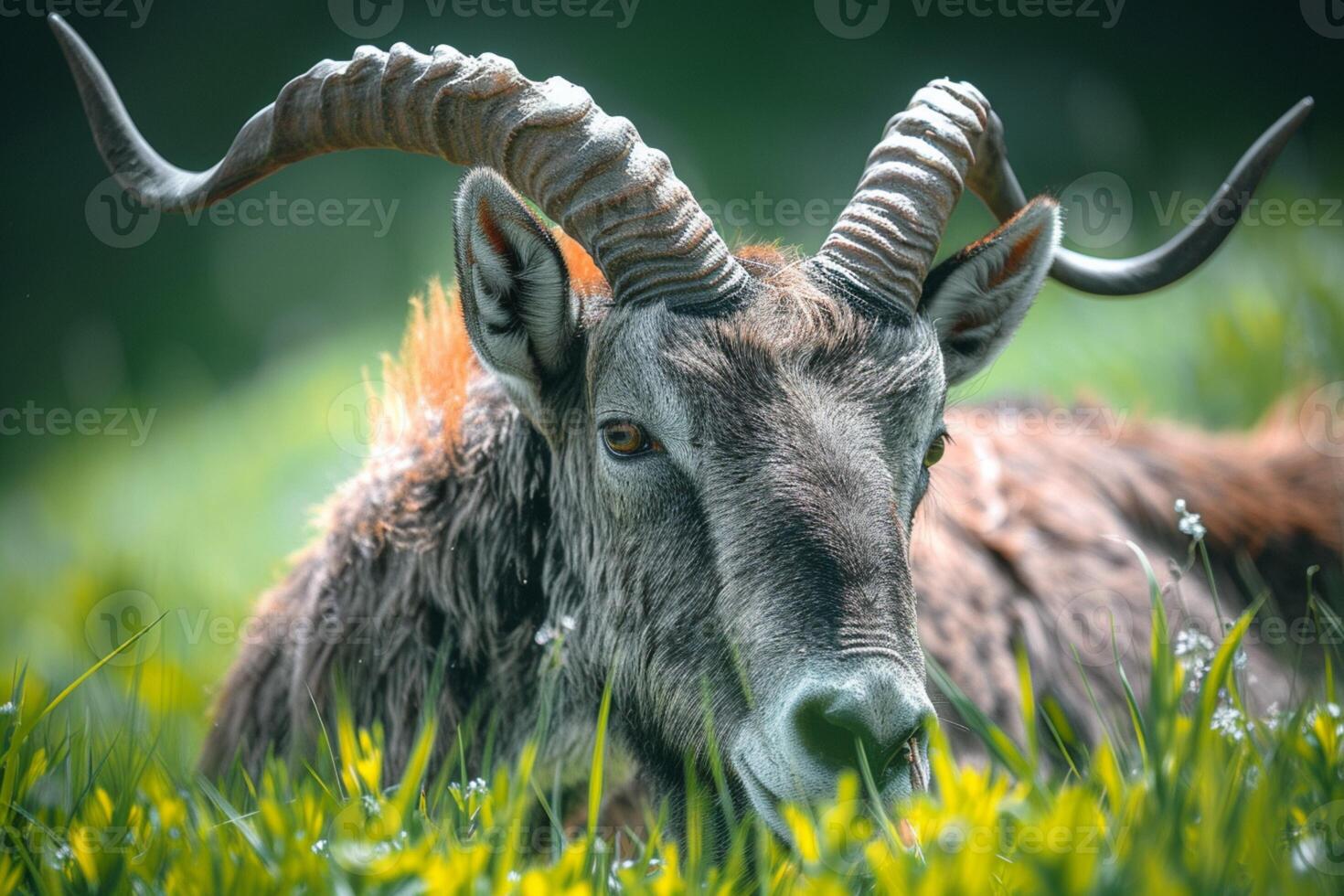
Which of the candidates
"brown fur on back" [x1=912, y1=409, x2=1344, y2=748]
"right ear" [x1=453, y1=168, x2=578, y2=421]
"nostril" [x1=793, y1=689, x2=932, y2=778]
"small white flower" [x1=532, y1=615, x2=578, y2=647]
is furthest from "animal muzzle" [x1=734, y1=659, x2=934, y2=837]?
"brown fur on back" [x1=912, y1=409, x2=1344, y2=748]

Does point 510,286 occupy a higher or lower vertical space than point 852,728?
higher

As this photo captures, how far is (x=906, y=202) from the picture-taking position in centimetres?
374

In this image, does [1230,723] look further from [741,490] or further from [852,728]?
[741,490]

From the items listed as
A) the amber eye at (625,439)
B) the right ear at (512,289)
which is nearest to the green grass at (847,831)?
the amber eye at (625,439)

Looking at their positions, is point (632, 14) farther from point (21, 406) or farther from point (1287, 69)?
point (21, 406)

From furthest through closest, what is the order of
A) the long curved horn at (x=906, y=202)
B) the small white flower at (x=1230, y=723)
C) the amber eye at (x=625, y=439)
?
the long curved horn at (x=906, y=202) → the amber eye at (x=625, y=439) → the small white flower at (x=1230, y=723)

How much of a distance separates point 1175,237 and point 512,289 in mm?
2405

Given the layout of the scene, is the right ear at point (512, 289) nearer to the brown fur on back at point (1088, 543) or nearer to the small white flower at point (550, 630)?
the small white flower at point (550, 630)

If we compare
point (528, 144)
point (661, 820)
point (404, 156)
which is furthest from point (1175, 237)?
point (404, 156)

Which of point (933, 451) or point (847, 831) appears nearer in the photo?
point (847, 831)

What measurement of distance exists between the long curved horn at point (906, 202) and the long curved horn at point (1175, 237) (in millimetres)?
419

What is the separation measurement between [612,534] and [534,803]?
39.7 inches

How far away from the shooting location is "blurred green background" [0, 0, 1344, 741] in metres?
12.6

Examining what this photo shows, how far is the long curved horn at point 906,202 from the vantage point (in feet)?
12.0
